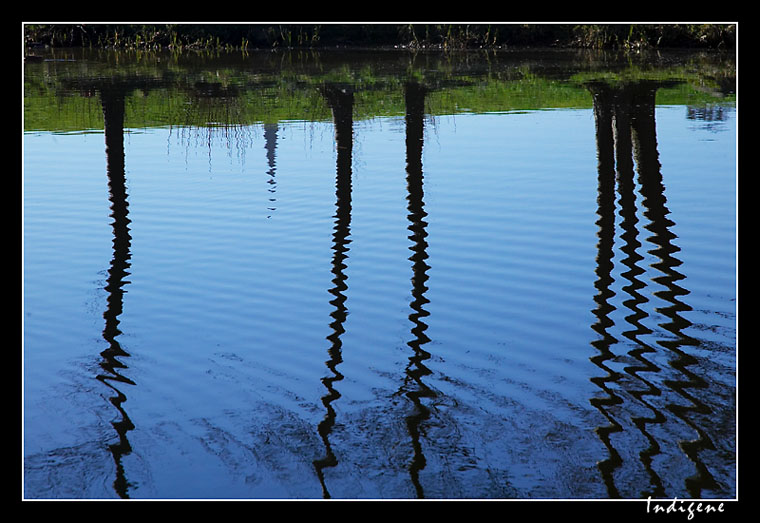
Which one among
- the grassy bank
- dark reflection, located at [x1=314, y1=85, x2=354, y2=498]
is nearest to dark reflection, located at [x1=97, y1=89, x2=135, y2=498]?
dark reflection, located at [x1=314, y1=85, x2=354, y2=498]

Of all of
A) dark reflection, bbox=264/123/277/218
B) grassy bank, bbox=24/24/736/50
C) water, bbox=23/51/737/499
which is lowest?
water, bbox=23/51/737/499

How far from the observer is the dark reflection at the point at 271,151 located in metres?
12.1

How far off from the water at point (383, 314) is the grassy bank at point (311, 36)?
1679 centimetres

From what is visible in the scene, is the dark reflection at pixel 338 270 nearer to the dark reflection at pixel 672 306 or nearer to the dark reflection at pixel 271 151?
the dark reflection at pixel 271 151

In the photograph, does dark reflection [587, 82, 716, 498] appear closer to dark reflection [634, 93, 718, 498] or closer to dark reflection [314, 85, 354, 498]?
dark reflection [634, 93, 718, 498]

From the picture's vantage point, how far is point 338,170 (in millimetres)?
13125

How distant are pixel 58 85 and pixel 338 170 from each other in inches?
536

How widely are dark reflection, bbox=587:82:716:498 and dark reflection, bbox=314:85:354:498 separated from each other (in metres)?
1.65

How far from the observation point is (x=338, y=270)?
8.97m

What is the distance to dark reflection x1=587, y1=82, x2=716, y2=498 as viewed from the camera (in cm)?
549

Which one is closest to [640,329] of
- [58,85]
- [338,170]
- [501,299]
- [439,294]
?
[501,299]
